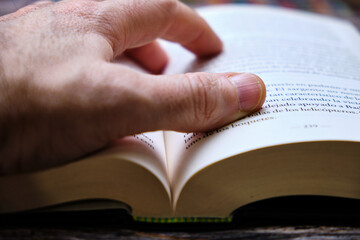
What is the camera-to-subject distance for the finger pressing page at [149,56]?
0.71m

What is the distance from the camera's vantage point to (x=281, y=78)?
57 cm

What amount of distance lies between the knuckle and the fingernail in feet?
0.13

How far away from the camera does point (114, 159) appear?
0.42 meters

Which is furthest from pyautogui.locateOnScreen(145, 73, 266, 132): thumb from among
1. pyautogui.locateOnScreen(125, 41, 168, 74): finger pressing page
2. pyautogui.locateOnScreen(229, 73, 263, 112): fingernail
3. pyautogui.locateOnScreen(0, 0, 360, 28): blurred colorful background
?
pyautogui.locateOnScreen(0, 0, 360, 28): blurred colorful background

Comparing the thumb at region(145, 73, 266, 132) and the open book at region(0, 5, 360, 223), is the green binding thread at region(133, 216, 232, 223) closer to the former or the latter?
the open book at region(0, 5, 360, 223)

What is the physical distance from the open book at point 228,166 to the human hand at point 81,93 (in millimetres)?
29

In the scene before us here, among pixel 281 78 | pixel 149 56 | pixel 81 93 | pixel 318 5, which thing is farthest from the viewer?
pixel 318 5

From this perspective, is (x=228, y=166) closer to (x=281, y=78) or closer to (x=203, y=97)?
(x=203, y=97)

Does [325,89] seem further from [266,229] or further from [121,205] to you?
[121,205]

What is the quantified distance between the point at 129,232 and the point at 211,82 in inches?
10.2

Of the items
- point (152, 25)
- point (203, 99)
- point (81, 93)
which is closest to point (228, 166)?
point (203, 99)

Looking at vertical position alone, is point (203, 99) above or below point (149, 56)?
below

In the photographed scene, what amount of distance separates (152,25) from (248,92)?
9.7 inches

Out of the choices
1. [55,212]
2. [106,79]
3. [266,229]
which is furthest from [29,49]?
[266,229]
